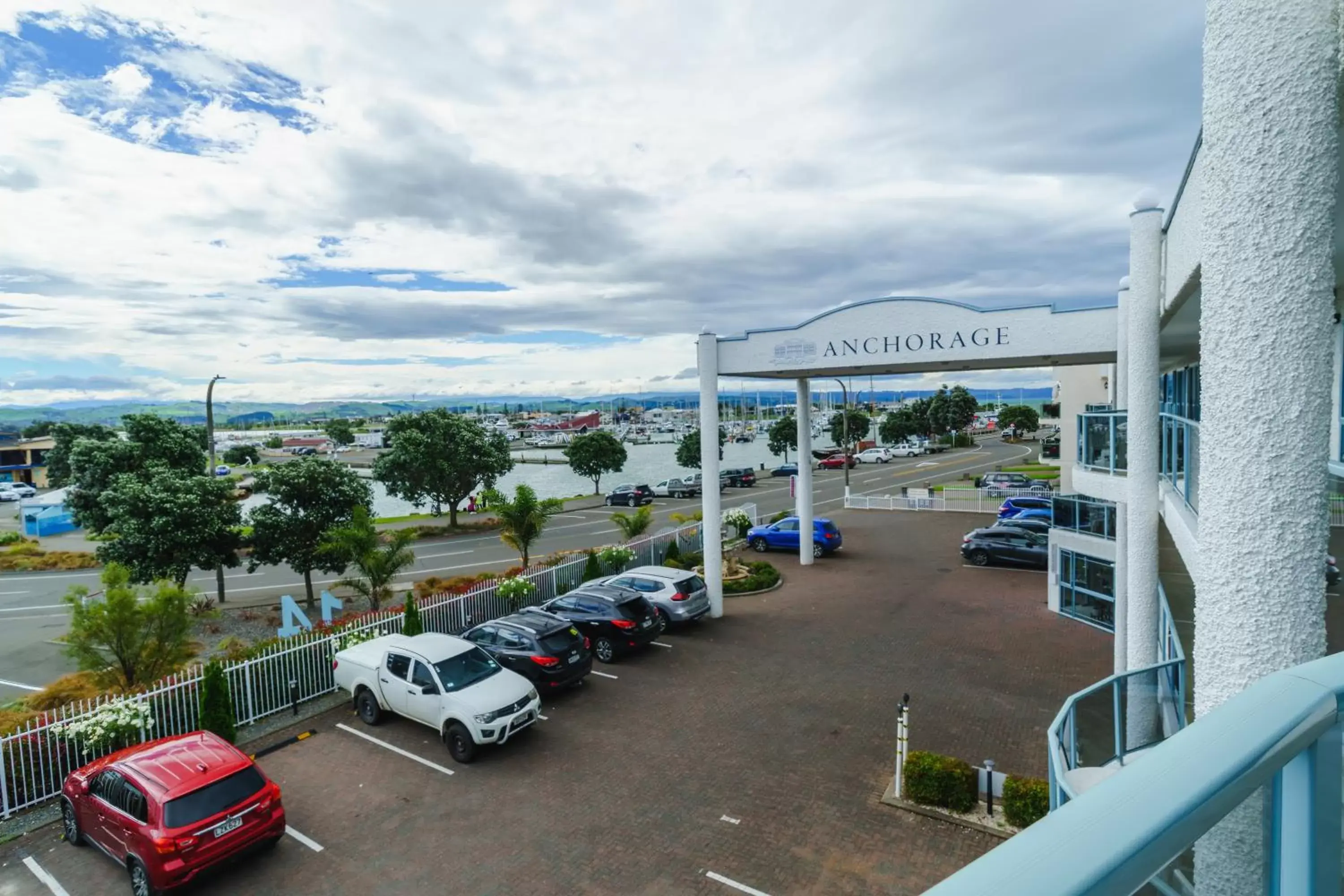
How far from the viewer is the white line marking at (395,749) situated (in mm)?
11742

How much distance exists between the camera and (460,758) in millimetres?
11883

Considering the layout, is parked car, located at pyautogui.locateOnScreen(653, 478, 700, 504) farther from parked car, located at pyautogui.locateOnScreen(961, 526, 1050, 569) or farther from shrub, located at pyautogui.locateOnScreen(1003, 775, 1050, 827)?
shrub, located at pyautogui.locateOnScreen(1003, 775, 1050, 827)

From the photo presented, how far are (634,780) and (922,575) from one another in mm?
15003

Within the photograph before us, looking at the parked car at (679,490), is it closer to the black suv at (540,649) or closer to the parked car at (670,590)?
the parked car at (670,590)

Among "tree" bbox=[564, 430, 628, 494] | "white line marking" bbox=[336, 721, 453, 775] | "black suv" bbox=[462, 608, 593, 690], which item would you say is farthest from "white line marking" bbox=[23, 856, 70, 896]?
"tree" bbox=[564, 430, 628, 494]

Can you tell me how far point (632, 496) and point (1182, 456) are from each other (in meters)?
37.0

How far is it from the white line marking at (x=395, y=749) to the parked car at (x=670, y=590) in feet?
21.5

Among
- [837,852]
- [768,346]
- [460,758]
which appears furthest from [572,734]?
[768,346]

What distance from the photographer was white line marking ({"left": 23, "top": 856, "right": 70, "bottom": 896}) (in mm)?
9020

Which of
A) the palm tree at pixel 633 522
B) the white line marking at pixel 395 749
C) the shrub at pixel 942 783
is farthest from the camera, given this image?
the palm tree at pixel 633 522

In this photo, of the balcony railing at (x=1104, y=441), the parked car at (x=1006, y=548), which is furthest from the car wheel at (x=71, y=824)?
the parked car at (x=1006, y=548)

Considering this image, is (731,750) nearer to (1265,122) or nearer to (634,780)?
(634,780)

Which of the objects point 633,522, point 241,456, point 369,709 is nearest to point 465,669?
point 369,709

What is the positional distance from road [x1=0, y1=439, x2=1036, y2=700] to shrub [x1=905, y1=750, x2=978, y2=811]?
18.0 m
